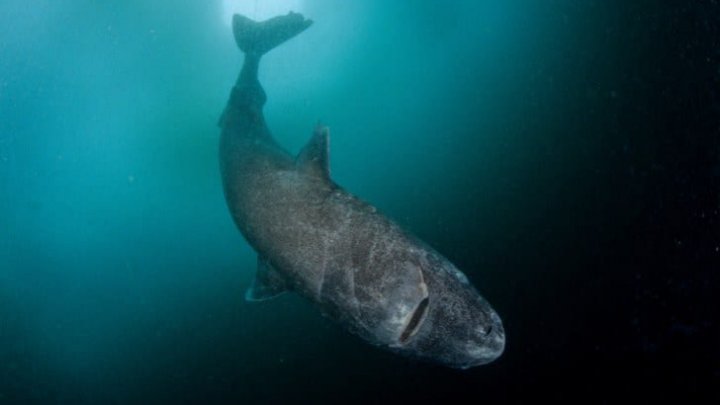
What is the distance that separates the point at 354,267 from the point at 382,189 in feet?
50.1

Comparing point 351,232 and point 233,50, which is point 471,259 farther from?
point 233,50

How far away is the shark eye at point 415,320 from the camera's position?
3.18 metres

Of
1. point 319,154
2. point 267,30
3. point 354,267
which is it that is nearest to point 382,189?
point 267,30

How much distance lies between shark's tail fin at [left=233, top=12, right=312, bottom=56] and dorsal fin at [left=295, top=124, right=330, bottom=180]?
5855 millimetres

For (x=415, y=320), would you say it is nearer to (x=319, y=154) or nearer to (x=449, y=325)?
(x=449, y=325)

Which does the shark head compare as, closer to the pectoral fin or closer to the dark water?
the pectoral fin

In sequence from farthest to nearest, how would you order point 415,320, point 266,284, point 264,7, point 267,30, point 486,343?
point 264,7 → point 267,30 → point 266,284 → point 415,320 → point 486,343

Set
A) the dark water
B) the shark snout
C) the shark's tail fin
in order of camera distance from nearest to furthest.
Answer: the shark snout, the dark water, the shark's tail fin

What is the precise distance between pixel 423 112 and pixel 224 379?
45.8 ft

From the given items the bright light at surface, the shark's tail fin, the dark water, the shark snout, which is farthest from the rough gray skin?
the bright light at surface

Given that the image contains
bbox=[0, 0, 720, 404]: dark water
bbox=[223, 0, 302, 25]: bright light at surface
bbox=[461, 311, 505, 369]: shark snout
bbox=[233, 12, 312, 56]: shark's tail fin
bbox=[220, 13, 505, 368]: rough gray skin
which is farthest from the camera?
bbox=[223, 0, 302, 25]: bright light at surface

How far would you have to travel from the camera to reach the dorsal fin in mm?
3941

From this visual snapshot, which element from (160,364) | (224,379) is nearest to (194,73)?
(160,364)

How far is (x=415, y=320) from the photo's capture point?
3205mm
